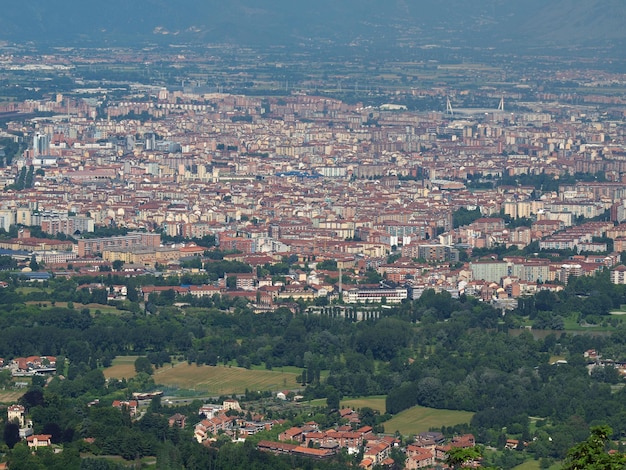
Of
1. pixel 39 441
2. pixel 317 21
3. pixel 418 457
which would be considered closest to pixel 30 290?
pixel 39 441

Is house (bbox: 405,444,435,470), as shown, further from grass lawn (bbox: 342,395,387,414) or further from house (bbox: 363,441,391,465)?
grass lawn (bbox: 342,395,387,414)

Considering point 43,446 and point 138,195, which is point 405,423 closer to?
point 43,446

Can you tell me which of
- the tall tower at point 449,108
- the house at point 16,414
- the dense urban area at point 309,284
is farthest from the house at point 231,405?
the tall tower at point 449,108

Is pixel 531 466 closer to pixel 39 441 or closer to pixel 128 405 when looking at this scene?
pixel 128 405

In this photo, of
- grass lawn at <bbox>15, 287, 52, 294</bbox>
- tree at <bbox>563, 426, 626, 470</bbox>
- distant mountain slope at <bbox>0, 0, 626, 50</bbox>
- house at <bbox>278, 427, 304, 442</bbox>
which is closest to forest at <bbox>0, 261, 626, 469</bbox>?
grass lawn at <bbox>15, 287, 52, 294</bbox>

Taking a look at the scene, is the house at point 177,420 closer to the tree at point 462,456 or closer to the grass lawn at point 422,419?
the grass lawn at point 422,419
